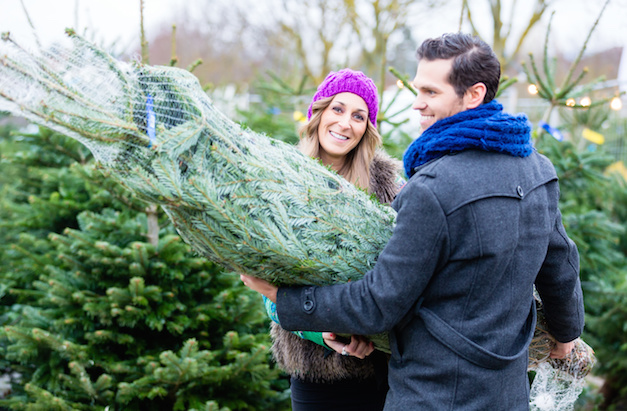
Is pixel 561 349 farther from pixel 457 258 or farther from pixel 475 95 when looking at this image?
pixel 475 95

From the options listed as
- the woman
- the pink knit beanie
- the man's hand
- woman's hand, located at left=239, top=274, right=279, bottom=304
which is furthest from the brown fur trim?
the man's hand

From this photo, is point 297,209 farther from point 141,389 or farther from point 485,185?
point 141,389

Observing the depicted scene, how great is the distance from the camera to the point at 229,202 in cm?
143

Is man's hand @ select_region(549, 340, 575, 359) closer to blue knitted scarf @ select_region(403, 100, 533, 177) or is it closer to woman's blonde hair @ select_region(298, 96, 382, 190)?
blue knitted scarf @ select_region(403, 100, 533, 177)

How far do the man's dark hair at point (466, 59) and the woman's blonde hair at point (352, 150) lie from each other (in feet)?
3.47

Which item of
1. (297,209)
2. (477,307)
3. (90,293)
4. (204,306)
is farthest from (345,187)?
(90,293)

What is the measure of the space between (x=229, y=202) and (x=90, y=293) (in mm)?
1841

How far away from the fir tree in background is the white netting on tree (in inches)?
51.8

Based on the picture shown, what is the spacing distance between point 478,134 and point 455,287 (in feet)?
1.43

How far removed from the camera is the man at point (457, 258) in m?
1.36

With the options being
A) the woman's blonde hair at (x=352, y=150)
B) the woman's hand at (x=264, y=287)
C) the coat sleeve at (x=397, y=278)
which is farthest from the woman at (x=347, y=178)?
the coat sleeve at (x=397, y=278)

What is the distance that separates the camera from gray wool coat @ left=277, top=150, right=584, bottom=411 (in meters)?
1.35

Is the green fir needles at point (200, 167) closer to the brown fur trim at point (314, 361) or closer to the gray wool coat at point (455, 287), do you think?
the gray wool coat at point (455, 287)

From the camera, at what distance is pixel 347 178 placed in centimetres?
250
